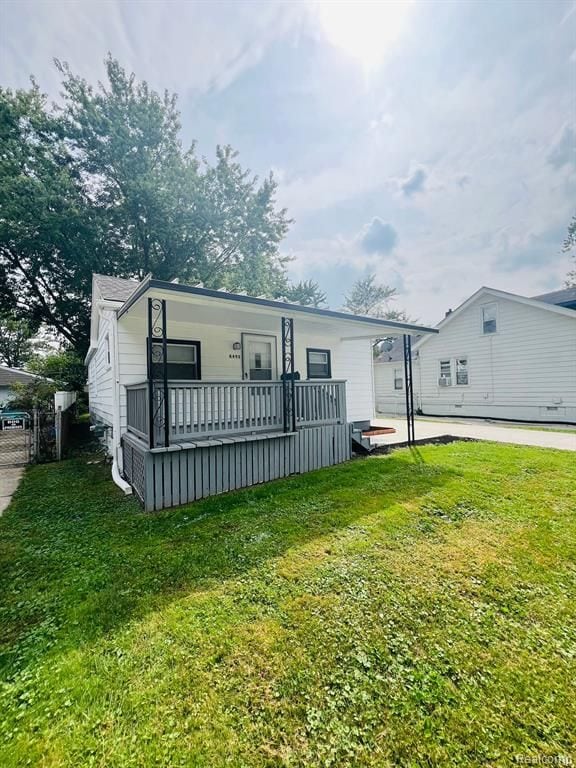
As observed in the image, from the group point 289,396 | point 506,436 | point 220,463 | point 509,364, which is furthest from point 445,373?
point 220,463

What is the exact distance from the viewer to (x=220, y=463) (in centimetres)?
544

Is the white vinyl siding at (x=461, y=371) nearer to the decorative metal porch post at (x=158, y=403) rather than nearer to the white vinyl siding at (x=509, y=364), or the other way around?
the white vinyl siding at (x=509, y=364)

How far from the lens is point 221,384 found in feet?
18.4

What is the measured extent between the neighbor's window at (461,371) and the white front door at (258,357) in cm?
1159

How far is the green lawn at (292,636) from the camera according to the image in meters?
1.72

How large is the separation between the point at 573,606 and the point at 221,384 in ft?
15.7

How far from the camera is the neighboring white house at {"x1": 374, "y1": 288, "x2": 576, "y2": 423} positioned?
1320 centimetres

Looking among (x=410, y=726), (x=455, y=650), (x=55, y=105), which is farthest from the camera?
(x=55, y=105)

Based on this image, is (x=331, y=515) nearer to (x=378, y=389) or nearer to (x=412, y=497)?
(x=412, y=497)

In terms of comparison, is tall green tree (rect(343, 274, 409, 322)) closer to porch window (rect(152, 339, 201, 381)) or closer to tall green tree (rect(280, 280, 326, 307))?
tall green tree (rect(280, 280, 326, 307))

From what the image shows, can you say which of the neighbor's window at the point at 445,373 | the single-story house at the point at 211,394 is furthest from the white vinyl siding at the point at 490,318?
the single-story house at the point at 211,394

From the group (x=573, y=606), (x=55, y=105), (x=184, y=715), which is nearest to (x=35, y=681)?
(x=184, y=715)

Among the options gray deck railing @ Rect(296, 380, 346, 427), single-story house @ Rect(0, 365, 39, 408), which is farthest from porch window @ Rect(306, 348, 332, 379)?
single-story house @ Rect(0, 365, 39, 408)

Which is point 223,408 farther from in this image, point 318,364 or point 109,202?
point 109,202
